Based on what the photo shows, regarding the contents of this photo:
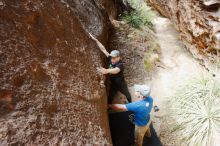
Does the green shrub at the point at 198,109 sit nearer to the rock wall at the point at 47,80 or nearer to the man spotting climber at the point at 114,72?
the man spotting climber at the point at 114,72

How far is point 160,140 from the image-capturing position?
5.93 m

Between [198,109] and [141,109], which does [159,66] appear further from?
[141,109]

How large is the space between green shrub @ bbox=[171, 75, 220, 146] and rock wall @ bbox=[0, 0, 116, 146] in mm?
2276

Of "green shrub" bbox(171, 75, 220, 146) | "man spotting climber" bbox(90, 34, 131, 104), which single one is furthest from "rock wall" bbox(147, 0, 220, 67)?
"man spotting climber" bbox(90, 34, 131, 104)

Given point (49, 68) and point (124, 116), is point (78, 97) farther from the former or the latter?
point (124, 116)

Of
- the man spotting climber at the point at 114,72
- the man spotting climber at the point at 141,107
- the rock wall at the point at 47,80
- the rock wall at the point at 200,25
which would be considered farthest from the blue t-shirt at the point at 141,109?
the rock wall at the point at 200,25

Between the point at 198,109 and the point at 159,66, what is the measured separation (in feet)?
7.88

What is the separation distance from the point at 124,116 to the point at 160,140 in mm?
936

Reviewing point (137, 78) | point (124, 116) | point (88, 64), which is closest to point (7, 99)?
point (88, 64)

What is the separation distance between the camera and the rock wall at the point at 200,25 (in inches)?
285

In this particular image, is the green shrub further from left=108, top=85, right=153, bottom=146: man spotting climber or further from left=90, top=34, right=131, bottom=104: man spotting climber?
left=108, top=85, right=153, bottom=146: man spotting climber

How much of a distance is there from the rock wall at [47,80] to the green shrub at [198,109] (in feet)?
7.47

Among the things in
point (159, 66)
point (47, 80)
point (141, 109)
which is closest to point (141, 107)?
point (141, 109)

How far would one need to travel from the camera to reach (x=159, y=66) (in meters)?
8.13
